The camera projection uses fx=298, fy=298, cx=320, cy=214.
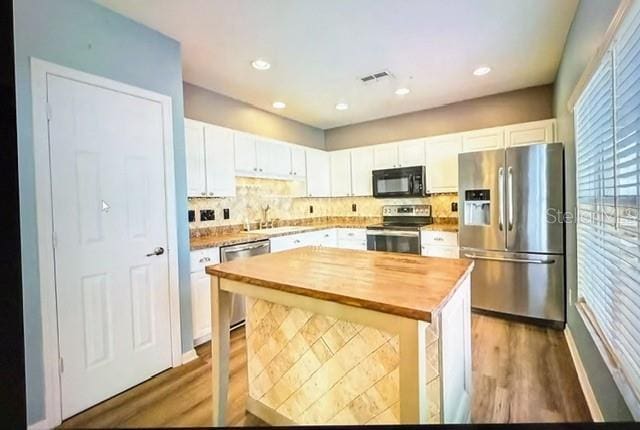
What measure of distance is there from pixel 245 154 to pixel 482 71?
2.62 metres

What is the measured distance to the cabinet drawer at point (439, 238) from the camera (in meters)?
3.51

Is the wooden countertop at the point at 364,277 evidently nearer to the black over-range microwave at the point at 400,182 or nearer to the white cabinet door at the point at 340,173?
the black over-range microwave at the point at 400,182

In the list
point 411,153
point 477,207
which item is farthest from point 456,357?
point 411,153

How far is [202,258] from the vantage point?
2645 mm

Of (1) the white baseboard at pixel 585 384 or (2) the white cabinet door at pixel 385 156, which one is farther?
(2) the white cabinet door at pixel 385 156

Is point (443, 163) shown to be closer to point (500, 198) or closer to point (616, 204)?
point (500, 198)

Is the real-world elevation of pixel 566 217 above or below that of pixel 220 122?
below

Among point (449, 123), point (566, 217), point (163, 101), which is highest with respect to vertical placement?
point (449, 123)

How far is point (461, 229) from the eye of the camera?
3332 mm

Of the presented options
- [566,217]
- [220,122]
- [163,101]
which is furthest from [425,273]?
[220,122]

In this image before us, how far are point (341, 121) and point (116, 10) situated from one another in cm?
321

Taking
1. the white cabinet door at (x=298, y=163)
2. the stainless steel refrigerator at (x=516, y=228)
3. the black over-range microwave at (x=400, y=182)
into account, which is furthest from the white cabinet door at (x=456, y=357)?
the white cabinet door at (x=298, y=163)

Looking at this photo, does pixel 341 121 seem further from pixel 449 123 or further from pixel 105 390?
pixel 105 390

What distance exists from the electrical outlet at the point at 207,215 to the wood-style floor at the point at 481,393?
4.45ft
